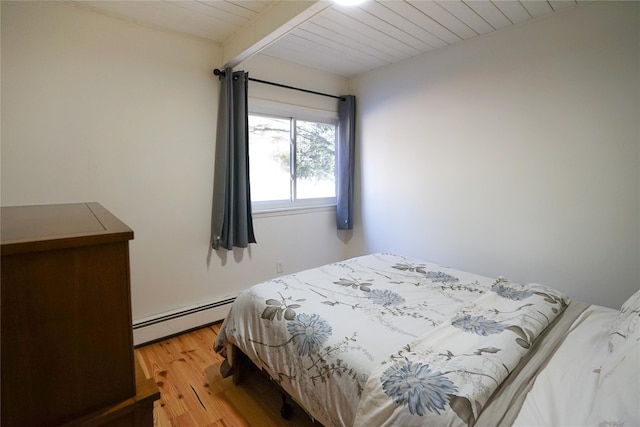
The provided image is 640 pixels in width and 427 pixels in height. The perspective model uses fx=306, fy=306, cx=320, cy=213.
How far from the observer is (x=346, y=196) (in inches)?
133

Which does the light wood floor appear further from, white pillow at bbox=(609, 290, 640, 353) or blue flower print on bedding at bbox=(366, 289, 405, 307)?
white pillow at bbox=(609, 290, 640, 353)

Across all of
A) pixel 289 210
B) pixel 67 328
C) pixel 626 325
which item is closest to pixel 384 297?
pixel 626 325

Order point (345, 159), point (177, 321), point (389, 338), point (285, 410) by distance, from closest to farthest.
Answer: point (389, 338) → point (285, 410) → point (177, 321) → point (345, 159)

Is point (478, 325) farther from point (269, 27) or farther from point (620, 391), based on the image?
point (269, 27)

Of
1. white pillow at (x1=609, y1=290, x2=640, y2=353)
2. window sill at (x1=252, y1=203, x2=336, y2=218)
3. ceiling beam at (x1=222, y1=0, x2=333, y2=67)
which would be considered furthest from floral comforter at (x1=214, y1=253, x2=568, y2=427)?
ceiling beam at (x1=222, y1=0, x2=333, y2=67)

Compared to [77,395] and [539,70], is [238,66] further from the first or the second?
[77,395]

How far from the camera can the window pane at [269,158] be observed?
2898 millimetres

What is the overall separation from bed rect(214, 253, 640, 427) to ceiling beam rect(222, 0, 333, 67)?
1.54 m

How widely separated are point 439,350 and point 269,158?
2.34m

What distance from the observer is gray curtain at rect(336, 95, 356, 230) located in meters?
3.30

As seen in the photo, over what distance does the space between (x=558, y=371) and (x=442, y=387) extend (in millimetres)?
440

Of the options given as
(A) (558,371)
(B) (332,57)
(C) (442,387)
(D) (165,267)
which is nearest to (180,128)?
(D) (165,267)

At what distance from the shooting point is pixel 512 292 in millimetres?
1631

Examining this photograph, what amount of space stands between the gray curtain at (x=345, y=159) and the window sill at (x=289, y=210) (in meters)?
0.15
